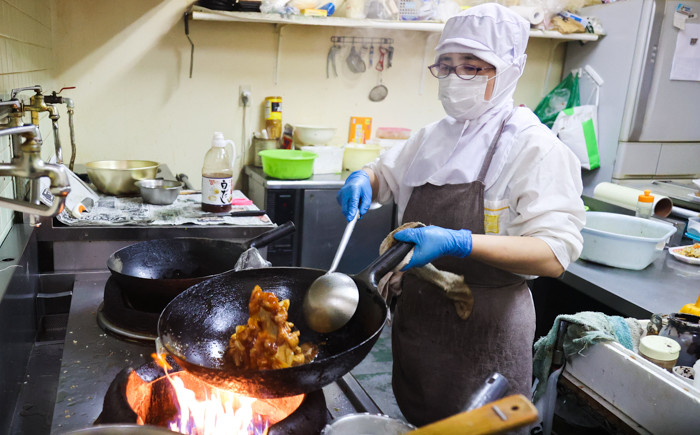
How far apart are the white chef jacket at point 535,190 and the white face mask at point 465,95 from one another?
0.37 ft

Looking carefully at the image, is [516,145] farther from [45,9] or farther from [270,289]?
[45,9]

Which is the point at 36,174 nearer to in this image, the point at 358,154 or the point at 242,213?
the point at 242,213

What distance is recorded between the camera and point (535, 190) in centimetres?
141

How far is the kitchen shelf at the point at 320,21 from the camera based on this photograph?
332 centimetres

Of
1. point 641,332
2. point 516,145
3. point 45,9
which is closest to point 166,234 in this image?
point 516,145

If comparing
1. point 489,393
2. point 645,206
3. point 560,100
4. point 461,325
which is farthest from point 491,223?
point 560,100

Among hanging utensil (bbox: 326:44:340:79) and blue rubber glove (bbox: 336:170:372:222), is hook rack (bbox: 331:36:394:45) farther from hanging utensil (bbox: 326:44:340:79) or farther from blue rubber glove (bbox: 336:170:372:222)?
blue rubber glove (bbox: 336:170:372:222)

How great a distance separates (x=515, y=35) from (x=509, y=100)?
8.3 inches

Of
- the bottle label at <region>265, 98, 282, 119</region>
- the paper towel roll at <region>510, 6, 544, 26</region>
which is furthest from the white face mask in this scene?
the paper towel roll at <region>510, 6, 544, 26</region>

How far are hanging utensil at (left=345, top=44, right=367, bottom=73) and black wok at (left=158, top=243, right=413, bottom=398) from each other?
9.64 ft

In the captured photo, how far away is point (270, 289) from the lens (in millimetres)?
1311

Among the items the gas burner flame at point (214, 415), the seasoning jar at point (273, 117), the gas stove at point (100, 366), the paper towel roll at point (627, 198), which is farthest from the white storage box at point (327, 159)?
the gas burner flame at point (214, 415)

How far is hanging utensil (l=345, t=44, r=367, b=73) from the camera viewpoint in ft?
13.0

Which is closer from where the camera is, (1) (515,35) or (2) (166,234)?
(1) (515,35)
